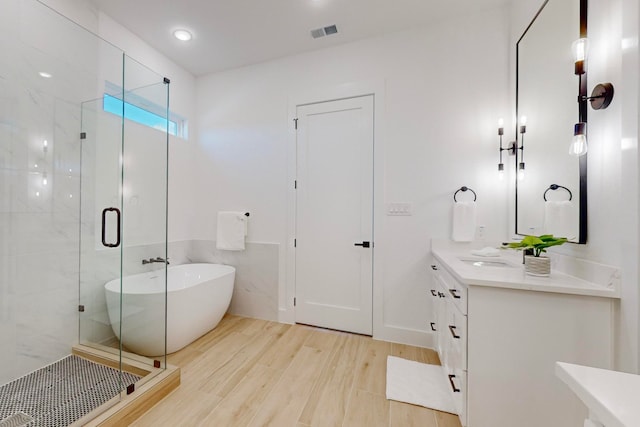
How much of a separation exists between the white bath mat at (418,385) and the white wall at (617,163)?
0.91 meters

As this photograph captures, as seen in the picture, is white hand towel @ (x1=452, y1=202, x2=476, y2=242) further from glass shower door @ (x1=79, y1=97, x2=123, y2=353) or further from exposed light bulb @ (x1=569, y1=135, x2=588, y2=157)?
glass shower door @ (x1=79, y1=97, x2=123, y2=353)

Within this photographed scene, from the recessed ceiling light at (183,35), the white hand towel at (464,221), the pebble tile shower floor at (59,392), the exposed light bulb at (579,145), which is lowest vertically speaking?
the pebble tile shower floor at (59,392)

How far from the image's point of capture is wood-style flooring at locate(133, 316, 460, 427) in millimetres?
1517

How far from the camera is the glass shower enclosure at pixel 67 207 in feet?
5.57

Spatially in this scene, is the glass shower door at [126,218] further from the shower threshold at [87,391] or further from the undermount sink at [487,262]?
the undermount sink at [487,262]

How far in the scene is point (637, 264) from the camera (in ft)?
3.48

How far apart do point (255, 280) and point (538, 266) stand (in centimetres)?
247

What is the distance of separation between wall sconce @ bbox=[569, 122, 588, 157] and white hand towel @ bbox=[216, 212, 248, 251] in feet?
8.90

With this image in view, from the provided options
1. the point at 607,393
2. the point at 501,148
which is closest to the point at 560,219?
the point at 501,148

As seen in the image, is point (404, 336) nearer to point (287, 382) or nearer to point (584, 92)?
point (287, 382)

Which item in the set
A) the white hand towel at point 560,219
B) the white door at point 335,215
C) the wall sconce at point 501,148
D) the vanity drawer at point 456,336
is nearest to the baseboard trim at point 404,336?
the white door at point 335,215

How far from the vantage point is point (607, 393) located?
21.2 inches

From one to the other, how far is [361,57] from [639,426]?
9.35 ft

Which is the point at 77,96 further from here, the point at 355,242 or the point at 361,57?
the point at 355,242
